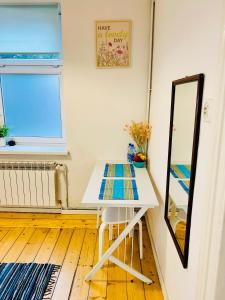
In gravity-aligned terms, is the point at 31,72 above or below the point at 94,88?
above

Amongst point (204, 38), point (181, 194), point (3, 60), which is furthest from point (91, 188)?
point (3, 60)

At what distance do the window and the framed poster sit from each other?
1.59ft

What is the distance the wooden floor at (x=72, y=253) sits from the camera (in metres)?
1.76

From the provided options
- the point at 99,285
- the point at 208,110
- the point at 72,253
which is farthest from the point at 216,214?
the point at 72,253

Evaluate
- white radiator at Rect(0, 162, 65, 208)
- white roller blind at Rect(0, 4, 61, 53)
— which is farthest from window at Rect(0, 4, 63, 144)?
white radiator at Rect(0, 162, 65, 208)

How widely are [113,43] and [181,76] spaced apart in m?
1.35

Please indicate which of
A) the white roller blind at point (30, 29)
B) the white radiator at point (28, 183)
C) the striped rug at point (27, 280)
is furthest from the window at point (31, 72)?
the striped rug at point (27, 280)

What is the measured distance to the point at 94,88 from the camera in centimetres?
255

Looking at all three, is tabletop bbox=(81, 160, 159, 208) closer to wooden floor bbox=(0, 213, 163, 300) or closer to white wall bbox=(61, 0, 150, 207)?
white wall bbox=(61, 0, 150, 207)

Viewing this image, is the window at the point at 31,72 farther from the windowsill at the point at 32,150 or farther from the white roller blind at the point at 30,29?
the windowsill at the point at 32,150

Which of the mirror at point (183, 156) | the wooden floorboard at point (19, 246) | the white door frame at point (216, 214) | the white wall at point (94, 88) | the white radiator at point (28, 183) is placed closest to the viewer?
the white door frame at point (216, 214)

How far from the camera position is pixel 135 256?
7.00 ft

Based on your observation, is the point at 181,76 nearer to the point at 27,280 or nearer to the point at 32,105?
the point at 27,280

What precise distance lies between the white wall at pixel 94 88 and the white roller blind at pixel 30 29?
15cm
